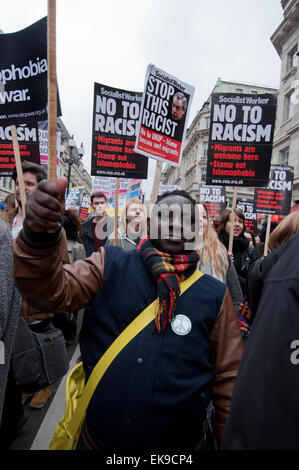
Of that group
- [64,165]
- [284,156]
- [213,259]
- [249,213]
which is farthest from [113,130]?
[64,165]

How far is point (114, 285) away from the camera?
1.48 meters

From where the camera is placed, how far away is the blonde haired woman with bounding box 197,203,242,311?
2.87 m

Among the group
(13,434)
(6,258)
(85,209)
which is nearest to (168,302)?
(6,258)

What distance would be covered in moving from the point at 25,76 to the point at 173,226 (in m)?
2.26

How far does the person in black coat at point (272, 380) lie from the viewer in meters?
0.66

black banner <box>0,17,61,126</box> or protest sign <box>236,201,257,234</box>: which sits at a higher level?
black banner <box>0,17,61,126</box>

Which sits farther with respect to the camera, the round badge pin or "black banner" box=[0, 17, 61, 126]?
"black banner" box=[0, 17, 61, 126]

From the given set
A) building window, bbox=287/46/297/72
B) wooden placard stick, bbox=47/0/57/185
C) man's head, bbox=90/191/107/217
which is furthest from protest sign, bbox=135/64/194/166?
building window, bbox=287/46/297/72

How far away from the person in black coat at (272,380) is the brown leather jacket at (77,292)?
0.78m

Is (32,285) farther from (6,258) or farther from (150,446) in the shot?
(150,446)

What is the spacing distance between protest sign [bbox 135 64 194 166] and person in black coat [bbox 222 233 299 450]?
3.13 meters

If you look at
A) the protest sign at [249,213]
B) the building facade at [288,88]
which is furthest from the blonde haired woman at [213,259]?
the building facade at [288,88]

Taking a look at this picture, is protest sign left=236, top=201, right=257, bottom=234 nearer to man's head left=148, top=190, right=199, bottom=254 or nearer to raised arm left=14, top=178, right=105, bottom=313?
man's head left=148, top=190, right=199, bottom=254

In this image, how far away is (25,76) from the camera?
9.48 feet
